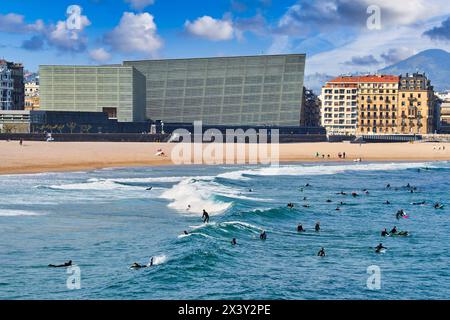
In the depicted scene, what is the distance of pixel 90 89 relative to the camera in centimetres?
15800

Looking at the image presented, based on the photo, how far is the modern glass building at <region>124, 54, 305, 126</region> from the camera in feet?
584

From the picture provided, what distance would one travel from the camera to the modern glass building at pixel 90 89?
15700cm

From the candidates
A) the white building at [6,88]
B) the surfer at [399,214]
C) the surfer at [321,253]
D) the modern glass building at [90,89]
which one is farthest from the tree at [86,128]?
the surfer at [321,253]

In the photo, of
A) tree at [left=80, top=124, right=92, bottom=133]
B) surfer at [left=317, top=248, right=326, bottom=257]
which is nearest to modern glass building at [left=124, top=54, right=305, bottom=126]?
tree at [left=80, top=124, right=92, bottom=133]

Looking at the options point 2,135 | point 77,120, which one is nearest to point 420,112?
point 77,120

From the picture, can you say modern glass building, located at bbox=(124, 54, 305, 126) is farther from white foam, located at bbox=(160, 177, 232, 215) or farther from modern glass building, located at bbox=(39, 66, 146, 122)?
white foam, located at bbox=(160, 177, 232, 215)

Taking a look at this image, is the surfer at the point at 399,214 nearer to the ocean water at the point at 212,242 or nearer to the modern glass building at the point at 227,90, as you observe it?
the ocean water at the point at 212,242

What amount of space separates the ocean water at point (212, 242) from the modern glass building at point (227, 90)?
113611 millimetres

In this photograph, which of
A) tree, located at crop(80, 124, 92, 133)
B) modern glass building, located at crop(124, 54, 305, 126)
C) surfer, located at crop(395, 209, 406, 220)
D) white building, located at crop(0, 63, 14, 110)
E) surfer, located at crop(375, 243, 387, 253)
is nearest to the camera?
surfer, located at crop(375, 243, 387, 253)

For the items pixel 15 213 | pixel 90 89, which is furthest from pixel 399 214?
pixel 90 89

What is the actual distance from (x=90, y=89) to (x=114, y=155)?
57.9 meters

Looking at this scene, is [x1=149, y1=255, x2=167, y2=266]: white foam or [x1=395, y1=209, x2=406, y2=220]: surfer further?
[x1=395, y1=209, x2=406, y2=220]: surfer

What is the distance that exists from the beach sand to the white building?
5304 cm

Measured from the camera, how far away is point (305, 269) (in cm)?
2880
